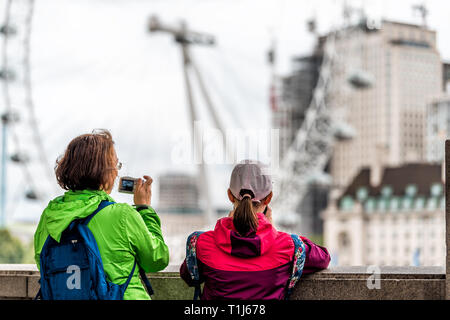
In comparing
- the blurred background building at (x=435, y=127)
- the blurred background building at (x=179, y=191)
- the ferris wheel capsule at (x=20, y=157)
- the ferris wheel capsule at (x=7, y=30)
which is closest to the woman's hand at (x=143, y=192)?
the ferris wheel capsule at (x=7, y=30)

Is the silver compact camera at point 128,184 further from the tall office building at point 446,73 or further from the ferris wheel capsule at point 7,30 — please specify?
the ferris wheel capsule at point 7,30

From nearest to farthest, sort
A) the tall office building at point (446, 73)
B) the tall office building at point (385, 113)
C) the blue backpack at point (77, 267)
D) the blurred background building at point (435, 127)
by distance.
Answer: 1. the blue backpack at point (77, 267)
2. the tall office building at point (446, 73)
3. the blurred background building at point (435, 127)
4. the tall office building at point (385, 113)

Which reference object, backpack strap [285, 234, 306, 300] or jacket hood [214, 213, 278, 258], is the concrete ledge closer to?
backpack strap [285, 234, 306, 300]

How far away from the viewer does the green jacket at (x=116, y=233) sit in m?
3.55

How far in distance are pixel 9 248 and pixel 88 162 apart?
227 ft

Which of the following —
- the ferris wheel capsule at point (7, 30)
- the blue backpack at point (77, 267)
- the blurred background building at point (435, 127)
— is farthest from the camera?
the blurred background building at point (435, 127)

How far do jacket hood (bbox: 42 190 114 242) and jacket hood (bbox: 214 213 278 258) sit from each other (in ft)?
1.83

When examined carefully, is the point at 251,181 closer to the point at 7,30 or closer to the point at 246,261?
the point at 246,261

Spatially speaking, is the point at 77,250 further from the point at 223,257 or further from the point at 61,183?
the point at 223,257

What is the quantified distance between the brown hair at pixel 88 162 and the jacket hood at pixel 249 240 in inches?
23.9

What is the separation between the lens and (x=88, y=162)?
3.65m
